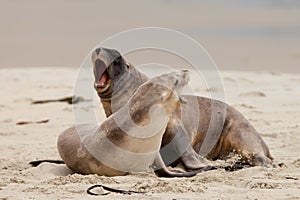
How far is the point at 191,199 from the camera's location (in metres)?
4.28

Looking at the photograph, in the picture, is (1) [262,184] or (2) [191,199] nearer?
(2) [191,199]

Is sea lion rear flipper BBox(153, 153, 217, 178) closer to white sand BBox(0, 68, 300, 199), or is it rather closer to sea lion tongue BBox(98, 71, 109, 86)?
white sand BBox(0, 68, 300, 199)

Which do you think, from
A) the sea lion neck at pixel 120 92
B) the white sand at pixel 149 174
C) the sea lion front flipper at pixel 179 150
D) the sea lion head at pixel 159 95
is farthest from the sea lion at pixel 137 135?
the sea lion neck at pixel 120 92

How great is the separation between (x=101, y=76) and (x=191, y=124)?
0.75 m

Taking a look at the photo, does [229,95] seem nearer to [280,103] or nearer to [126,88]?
[280,103]

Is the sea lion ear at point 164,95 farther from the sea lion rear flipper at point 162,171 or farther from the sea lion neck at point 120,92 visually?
the sea lion neck at point 120,92

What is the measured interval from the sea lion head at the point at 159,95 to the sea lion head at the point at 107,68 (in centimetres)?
56

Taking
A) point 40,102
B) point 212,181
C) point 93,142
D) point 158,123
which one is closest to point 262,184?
point 212,181

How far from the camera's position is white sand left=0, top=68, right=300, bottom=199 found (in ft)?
14.9

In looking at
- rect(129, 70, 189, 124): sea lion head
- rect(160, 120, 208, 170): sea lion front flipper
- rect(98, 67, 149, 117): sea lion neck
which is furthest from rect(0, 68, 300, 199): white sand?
rect(98, 67, 149, 117): sea lion neck

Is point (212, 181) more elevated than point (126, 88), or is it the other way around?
point (126, 88)

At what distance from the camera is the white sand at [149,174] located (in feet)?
14.9

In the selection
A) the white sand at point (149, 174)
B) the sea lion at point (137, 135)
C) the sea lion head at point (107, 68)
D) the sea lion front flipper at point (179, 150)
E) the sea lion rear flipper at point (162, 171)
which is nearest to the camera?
the white sand at point (149, 174)

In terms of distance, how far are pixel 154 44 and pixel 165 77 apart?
0.52 m
